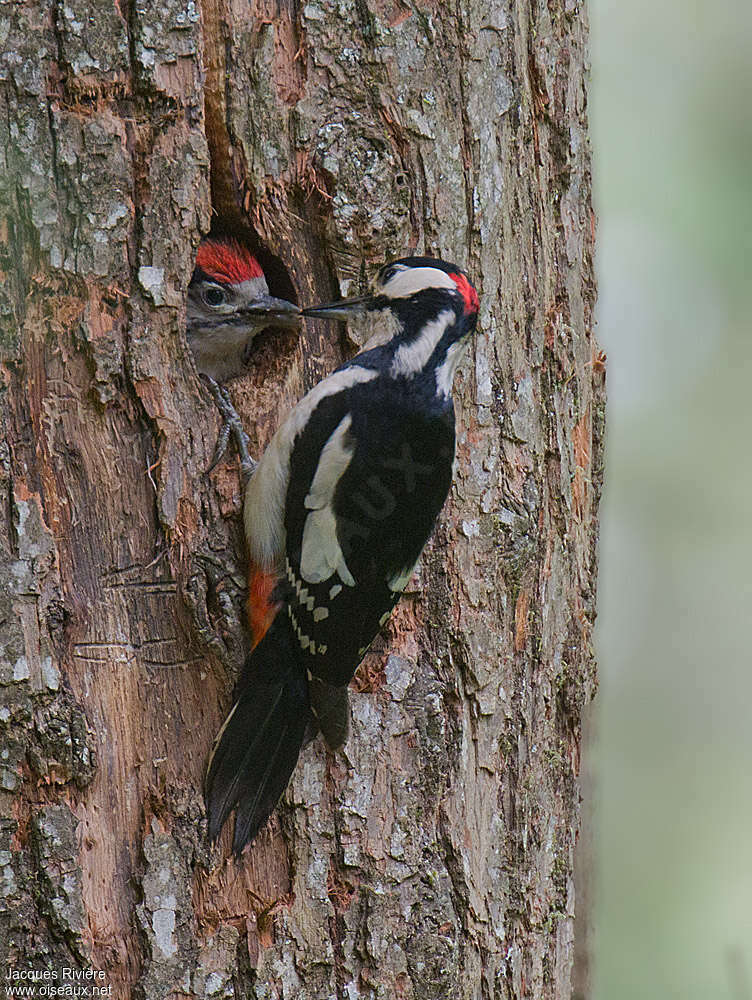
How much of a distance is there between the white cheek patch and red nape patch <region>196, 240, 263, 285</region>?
0.48 meters

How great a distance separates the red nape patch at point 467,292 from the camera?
256 centimetres

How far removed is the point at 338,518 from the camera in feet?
8.67

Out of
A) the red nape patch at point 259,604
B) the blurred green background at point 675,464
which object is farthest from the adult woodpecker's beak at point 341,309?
the blurred green background at point 675,464

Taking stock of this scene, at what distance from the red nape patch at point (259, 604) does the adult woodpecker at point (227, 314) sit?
0.24 meters

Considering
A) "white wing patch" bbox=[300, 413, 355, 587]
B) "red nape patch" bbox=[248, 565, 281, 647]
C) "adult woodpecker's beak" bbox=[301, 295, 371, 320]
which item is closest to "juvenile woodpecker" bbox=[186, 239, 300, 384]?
"adult woodpecker's beak" bbox=[301, 295, 371, 320]

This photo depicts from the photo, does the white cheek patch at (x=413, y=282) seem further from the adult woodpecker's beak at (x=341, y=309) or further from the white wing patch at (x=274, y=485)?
the white wing patch at (x=274, y=485)

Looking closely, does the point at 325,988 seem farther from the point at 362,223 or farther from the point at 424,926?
the point at 362,223

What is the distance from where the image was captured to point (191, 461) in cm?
254

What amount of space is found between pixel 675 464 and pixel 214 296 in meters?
3.32

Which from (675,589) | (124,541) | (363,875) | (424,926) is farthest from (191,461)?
(675,589)

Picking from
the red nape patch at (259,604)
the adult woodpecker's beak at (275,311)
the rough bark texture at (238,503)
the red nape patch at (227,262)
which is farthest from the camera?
the red nape patch at (227,262)

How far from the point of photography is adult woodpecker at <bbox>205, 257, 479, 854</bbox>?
98.1 inches

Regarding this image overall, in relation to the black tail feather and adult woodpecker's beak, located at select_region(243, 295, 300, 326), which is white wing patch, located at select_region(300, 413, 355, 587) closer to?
the black tail feather

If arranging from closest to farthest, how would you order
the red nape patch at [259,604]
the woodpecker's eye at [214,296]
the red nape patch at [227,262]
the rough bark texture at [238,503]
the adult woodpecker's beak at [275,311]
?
1. the rough bark texture at [238,503]
2. the red nape patch at [259,604]
3. the adult woodpecker's beak at [275,311]
4. the red nape patch at [227,262]
5. the woodpecker's eye at [214,296]
